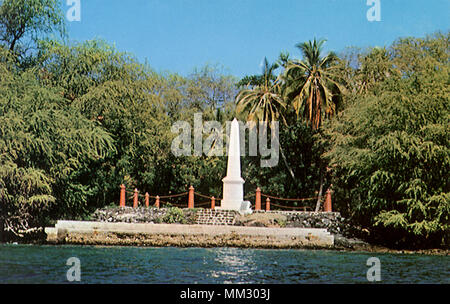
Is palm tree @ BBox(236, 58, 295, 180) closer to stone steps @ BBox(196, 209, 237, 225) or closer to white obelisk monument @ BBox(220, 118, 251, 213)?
white obelisk monument @ BBox(220, 118, 251, 213)

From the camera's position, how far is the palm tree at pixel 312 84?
109ft

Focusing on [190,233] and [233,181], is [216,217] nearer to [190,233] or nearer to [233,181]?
[233,181]

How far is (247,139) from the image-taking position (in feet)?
121

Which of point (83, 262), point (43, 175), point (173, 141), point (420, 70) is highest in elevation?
point (420, 70)

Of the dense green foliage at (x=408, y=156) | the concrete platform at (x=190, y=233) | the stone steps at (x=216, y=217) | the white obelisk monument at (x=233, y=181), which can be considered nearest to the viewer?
the dense green foliage at (x=408, y=156)

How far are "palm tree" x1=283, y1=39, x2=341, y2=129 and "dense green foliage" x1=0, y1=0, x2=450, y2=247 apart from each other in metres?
0.08

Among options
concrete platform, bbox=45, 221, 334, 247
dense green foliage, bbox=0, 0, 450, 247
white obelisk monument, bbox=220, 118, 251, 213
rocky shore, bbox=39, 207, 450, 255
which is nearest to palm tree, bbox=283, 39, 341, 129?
dense green foliage, bbox=0, 0, 450, 247

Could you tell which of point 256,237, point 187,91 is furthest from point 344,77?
point 256,237

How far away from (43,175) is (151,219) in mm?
5675

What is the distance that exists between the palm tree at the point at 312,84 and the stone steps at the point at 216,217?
904 cm

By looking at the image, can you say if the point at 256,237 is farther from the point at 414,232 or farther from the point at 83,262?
the point at 83,262

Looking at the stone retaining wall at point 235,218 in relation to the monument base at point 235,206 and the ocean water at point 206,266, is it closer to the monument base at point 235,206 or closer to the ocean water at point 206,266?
the monument base at point 235,206

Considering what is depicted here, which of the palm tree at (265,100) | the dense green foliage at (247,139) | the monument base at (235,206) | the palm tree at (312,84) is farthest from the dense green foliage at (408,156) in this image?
the palm tree at (265,100)
